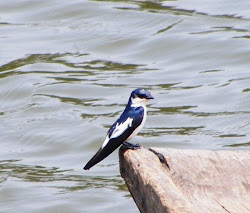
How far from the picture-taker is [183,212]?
11.9ft

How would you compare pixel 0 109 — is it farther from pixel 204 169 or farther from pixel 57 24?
pixel 204 169

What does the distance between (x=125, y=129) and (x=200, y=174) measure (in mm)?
473

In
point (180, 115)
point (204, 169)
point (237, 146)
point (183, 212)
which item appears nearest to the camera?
point (183, 212)

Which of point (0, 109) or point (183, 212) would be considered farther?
point (0, 109)

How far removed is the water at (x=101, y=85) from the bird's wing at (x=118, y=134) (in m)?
2.39

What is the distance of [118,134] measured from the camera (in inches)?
186

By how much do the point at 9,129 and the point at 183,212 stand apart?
5.15m

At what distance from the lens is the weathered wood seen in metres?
4.25

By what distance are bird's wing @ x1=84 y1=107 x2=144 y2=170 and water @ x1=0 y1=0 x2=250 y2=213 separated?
2394mm

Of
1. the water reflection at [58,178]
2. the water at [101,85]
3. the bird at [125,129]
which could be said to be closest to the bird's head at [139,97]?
the bird at [125,129]

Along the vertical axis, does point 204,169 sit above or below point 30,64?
above

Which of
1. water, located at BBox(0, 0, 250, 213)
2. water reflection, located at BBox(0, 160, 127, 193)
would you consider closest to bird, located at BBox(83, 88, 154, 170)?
water, located at BBox(0, 0, 250, 213)

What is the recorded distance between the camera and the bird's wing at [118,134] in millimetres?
4723

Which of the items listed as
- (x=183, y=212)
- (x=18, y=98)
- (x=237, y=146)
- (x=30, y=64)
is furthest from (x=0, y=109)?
(x=183, y=212)
